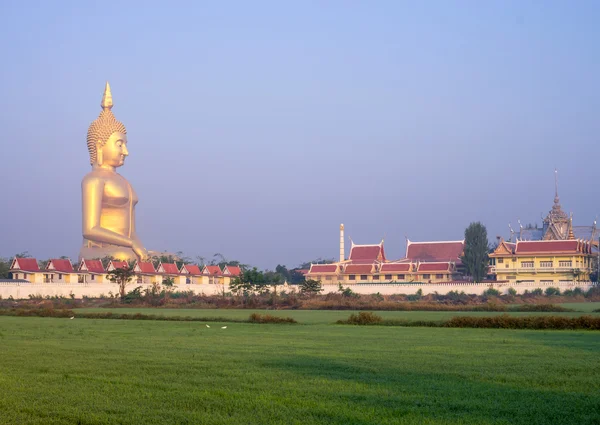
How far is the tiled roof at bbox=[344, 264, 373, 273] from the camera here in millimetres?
83312

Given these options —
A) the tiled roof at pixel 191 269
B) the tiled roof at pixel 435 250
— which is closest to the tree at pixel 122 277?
the tiled roof at pixel 191 269

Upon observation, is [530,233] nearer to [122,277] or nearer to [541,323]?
[122,277]

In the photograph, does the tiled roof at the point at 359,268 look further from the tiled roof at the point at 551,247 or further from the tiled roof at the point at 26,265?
the tiled roof at the point at 26,265

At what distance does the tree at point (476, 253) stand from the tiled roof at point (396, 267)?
19.7 feet

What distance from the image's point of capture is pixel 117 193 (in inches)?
3248

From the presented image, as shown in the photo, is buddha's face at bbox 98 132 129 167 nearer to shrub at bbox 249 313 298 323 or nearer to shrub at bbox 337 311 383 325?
shrub at bbox 249 313 298 323

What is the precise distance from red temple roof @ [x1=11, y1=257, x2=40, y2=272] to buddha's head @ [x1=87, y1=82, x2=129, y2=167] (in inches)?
613

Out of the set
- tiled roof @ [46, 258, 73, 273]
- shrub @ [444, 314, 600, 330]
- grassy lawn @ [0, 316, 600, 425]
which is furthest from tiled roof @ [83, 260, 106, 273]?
grassy lawn @ [0, 316, 600, 425]

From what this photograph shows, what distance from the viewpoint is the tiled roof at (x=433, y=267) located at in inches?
3120

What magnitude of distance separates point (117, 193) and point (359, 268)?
27119 mm

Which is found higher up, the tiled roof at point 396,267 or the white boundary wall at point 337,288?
the tiled roof at point 396,267

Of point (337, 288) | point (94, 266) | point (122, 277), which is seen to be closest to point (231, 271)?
point (94, 266)

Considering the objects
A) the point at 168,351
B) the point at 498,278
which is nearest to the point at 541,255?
the point at 498,278

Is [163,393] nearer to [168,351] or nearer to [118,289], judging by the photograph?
[168,351]
